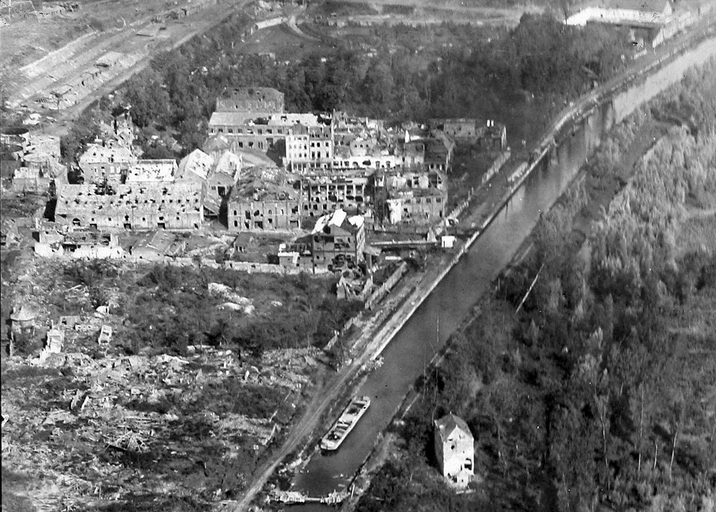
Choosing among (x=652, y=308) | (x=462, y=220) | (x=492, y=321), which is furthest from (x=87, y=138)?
(x=652, y=308)

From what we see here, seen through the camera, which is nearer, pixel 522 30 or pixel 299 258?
pixel 299 258

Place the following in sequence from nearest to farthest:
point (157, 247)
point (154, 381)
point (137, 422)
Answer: point (137, 422) < point (154, 381) < point (157, 247)

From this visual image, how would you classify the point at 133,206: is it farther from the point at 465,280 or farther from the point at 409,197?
the point at 465,280

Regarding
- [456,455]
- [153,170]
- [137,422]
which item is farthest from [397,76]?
[456,455]

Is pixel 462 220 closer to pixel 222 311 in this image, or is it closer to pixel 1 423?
pixel 222 311

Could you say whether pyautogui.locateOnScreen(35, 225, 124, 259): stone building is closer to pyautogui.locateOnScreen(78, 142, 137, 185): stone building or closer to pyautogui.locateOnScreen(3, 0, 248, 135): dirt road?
pyautogui.locateOnScreen(78, 142, 137, 185): stone building

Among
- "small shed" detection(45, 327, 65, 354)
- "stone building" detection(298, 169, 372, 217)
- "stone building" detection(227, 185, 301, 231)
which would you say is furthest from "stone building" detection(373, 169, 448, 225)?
"small shed" detection(45, 327, 65, 354)

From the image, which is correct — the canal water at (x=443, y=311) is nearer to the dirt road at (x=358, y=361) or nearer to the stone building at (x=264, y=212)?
the dirt road at (x=358, y=361)
